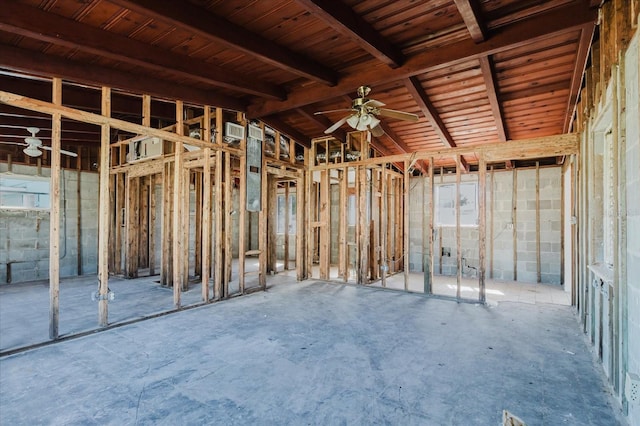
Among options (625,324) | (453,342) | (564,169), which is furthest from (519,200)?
(625,324)

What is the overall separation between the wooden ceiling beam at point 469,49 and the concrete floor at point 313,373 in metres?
3.23

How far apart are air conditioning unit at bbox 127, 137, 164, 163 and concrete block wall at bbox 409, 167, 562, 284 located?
567cm

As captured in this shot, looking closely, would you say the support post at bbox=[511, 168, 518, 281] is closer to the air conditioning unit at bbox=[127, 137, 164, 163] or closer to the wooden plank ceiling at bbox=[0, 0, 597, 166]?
the wooden plank ceiling at bbox=[0, 0, 597, 166]

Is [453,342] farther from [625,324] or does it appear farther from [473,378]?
[625,324]

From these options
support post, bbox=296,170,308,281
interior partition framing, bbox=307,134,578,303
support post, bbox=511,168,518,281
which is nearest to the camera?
interior partition framing, bbox=307,134,578,303

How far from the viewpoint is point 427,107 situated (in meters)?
5.26

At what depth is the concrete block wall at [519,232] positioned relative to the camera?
23.8 feet

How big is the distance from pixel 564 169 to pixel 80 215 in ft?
36.1

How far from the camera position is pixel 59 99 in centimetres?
358

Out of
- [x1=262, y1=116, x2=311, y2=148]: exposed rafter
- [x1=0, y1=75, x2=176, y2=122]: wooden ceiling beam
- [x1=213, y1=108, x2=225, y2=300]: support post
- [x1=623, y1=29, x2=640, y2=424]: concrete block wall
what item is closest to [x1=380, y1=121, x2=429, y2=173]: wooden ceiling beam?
[x1=262, y1=116, x2=311, y2=148]: exposed rafter

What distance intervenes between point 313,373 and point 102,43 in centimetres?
384

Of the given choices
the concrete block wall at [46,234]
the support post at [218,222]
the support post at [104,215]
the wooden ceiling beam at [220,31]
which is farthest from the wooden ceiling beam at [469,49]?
the concrete block wall at [46,234]

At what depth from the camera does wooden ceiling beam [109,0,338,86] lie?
280cm

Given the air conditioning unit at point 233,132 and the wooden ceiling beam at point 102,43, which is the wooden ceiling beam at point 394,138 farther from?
the wooden ceiling beam at point 102,43
